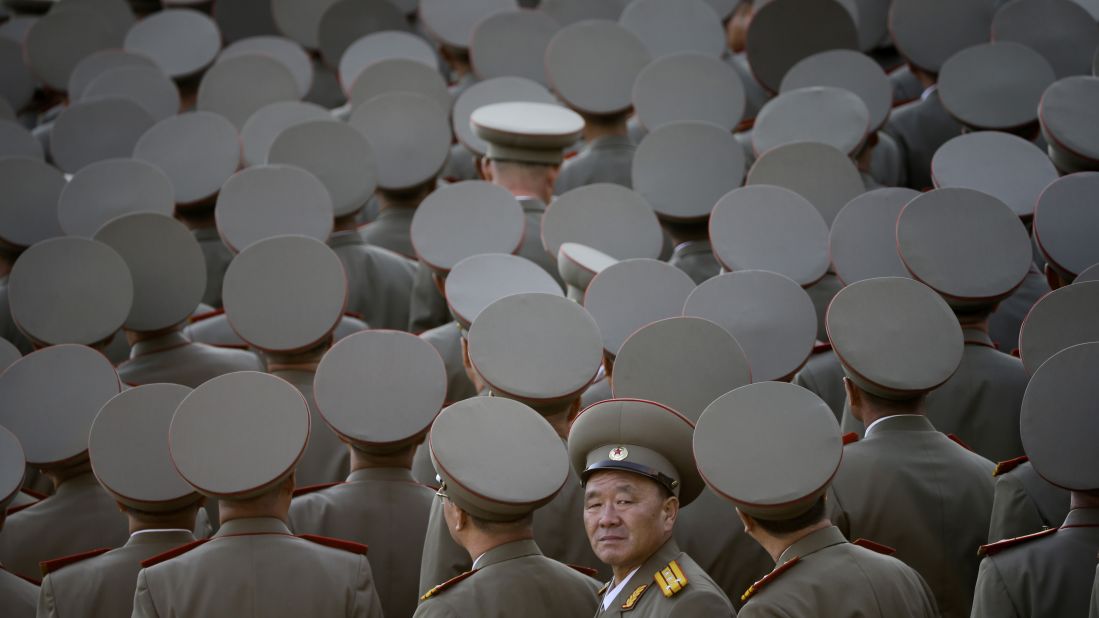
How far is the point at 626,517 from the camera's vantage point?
3736 mm

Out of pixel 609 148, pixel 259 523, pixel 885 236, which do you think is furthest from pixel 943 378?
pixel 609 148

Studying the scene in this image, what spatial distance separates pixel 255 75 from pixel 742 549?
594cm

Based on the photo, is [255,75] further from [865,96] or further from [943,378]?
[943,378]

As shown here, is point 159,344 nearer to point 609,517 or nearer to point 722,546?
point 722,546

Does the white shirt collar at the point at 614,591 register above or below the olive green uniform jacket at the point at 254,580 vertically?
above

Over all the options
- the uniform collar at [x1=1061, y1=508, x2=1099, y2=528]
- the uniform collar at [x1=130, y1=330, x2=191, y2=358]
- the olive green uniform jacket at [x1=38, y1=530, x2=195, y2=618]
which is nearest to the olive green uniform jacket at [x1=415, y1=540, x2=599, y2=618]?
the olive green uniform jacket at [x1=38, y1=530, x2=195, y2=618]

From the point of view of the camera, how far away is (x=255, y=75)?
9305 millimetres

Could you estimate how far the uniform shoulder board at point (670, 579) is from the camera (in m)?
3.56

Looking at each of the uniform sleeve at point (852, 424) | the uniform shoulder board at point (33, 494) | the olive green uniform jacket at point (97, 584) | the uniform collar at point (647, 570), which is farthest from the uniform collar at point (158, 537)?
the uniform sleeve at point (852, 424)

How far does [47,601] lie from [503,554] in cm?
135

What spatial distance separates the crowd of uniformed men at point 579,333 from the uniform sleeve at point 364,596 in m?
0.01

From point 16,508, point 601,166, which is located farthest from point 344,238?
point 16,508

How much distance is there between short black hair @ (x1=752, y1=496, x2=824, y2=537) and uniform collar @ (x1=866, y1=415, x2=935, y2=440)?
84 cm

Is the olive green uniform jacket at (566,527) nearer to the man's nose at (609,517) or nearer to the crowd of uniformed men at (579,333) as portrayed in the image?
the crowd of uniformed men at (579,333)
